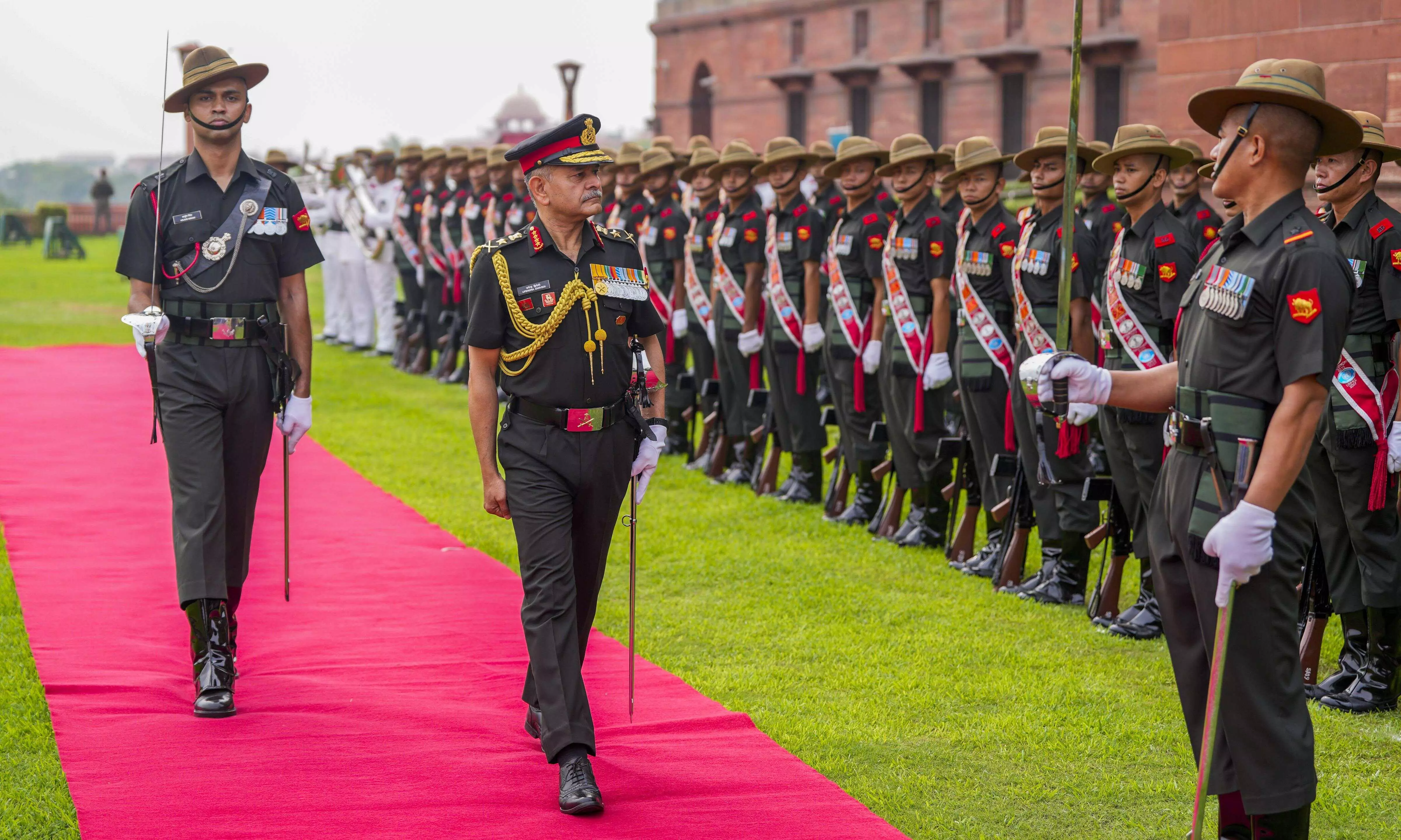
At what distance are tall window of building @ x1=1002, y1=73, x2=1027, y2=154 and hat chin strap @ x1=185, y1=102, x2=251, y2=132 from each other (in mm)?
31785

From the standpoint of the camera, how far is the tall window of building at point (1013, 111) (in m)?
36.2

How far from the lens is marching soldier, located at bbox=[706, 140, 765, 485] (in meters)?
10.3

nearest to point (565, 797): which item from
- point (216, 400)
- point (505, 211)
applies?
point (216, 400)

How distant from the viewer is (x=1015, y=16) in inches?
1431

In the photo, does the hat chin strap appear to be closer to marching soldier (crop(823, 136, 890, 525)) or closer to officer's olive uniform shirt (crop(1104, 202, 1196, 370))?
officer's olive uniform shirt (crop(1104, 202, 1196, 370))

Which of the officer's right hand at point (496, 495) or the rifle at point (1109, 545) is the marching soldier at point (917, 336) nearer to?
the rifle at point (1109, 545)

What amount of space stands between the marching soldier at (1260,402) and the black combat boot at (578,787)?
5.54ft

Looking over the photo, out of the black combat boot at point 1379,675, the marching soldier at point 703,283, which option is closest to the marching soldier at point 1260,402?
the black combat boot at point 1379,675

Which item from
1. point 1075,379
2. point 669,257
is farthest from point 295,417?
point 669,257

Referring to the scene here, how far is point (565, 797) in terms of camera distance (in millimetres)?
4531

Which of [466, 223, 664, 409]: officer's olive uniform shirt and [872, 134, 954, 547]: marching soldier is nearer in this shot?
[466, 223, 664, 409]: officer's olive uniform shirt

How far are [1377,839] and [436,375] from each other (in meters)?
13.0

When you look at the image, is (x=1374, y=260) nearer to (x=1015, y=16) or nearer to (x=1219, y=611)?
(x=1219, y=611)

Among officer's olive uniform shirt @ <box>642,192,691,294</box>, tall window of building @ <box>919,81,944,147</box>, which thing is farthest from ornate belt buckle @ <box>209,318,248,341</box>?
tall window of building @ <box>919,81,944,147</box>
